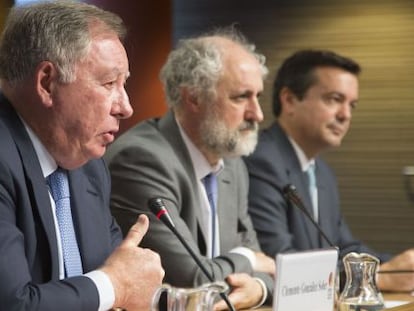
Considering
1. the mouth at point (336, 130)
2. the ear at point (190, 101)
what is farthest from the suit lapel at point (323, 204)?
the ear at point (190, 101)

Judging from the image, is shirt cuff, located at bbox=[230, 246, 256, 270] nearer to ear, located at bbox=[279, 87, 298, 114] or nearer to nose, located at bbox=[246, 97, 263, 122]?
nose, located at bbox=[246, 97, 263, 122]

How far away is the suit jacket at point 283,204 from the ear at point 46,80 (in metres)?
1.62

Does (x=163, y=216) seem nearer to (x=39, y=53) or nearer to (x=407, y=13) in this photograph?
(x=39, y=53)

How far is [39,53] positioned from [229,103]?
1.35m

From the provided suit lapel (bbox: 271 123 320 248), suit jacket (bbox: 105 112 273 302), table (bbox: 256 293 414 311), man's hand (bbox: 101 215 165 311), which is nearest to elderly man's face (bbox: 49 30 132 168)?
man's hand (bbox: 101 215 165 311)

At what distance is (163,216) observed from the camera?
2574mm

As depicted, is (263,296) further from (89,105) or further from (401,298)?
(89,105)

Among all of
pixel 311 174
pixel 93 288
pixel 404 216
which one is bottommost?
pixel 404 216

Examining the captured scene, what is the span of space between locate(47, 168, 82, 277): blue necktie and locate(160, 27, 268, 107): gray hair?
120cm

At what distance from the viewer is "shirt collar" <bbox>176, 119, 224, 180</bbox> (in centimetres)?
351

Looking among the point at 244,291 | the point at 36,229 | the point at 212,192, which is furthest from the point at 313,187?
the point at 36,229

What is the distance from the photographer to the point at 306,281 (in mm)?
2447

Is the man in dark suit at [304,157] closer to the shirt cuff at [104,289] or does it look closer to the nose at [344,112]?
the nose at [344,112]

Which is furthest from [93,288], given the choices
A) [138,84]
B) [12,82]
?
[138,84]
